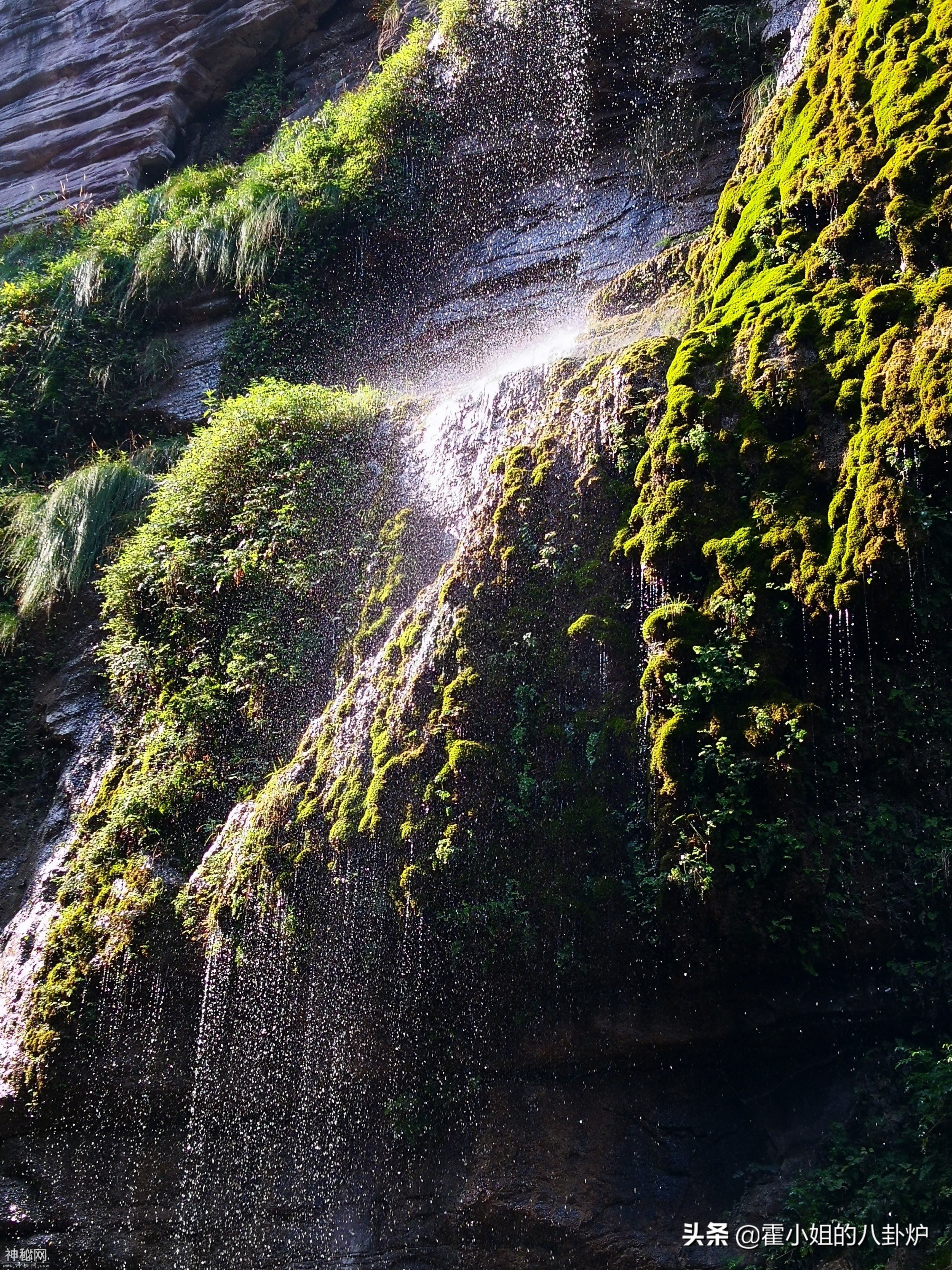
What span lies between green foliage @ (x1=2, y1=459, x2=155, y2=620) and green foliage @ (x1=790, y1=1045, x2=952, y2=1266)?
310 inches

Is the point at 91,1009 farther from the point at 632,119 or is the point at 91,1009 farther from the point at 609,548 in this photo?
the point at 632,119

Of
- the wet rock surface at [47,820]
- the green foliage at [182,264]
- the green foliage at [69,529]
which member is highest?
the green foliage at [182,264]

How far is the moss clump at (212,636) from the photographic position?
22.8 feet

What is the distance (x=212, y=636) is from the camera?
8336mm

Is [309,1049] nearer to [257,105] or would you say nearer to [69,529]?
[69,529]

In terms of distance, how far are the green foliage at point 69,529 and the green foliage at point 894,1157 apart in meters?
7.88

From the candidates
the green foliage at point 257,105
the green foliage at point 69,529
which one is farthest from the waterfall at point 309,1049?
Result: the green foliage at point 257,105

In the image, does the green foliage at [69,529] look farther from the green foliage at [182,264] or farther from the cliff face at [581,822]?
the green foliage at [182,264]

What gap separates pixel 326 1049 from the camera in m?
5.90

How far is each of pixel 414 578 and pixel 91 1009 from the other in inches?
145

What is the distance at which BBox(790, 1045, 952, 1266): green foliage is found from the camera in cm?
469

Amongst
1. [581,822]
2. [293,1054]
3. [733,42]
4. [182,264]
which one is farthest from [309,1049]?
[733,42]

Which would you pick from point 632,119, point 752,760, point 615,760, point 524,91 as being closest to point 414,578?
point 615,760

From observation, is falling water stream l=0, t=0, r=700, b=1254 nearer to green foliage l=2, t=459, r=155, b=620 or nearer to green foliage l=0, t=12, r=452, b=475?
green foliage l=2, t=459, r=155, b=620
